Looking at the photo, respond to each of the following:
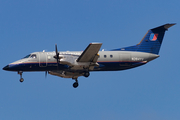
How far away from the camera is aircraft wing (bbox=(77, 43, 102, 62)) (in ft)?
80.3

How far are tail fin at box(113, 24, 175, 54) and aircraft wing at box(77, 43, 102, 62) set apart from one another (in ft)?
17.0

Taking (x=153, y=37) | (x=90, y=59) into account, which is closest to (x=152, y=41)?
(x=153, y=37)

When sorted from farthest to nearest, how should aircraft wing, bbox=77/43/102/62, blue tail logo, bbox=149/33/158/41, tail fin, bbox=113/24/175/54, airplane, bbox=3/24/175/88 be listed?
blue tail logo, bbox=149/33/158/41 → tail fin, bbox=113/24/175/54 → airplane, bbox=3/24/175/88 → aircraft wing, bbox=77/43/102/62

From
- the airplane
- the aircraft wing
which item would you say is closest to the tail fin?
the airplane

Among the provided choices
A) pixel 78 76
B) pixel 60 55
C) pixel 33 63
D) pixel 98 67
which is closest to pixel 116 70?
pixel 98 67

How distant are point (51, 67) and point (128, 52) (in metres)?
8.24

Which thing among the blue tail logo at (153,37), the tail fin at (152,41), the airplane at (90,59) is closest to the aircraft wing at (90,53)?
the airplane at (90,59)

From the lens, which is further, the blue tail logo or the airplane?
the blue tail logo

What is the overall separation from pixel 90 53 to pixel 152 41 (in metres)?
8.46

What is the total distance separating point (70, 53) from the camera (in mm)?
27609

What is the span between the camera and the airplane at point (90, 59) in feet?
86.5

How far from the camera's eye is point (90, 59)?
86.2 ft

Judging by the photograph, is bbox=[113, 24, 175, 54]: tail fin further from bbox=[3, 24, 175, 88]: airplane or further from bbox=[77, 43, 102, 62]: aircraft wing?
bbox=[77, 43, 102, 62]: aircraft wing

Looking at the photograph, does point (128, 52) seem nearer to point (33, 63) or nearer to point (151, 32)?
point (151, 32)
